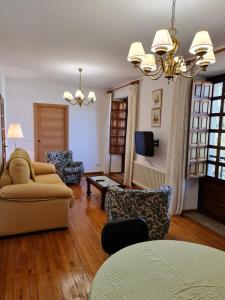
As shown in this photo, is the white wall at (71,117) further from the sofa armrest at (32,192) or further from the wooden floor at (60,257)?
the sofa armrest at (32,192)

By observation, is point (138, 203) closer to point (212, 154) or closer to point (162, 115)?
point (212, 154)

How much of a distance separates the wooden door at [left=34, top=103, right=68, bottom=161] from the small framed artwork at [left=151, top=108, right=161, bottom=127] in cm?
291

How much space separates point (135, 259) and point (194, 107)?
9.55ft

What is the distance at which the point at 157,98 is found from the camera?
179 inches

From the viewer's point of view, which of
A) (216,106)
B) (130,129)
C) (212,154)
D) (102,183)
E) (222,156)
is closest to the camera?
(222,156)

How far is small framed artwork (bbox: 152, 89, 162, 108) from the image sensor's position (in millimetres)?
4453

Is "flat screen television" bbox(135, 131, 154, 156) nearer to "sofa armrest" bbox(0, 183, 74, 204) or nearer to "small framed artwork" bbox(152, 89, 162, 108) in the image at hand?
"small framed artwork" bbox(152, 89, 162, 108)

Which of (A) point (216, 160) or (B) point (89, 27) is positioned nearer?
(B) point (89, 27)

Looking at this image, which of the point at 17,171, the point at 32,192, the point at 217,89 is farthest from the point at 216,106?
the point at 17,171

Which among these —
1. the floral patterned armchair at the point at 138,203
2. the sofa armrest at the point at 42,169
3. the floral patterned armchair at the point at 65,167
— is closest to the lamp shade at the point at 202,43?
the floral patterned armchair at the point at 138,203

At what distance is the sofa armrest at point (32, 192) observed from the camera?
2.78m

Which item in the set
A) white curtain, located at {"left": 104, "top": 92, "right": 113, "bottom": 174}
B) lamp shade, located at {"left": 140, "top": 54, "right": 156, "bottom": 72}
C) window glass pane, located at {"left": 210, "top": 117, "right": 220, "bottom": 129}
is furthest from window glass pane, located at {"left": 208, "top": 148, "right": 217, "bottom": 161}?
white curtain, located at {"left": 104, "top": 92, "right": 113, "bottom": 174}

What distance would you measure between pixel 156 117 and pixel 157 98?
391mm

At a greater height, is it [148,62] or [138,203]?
[148,62]
